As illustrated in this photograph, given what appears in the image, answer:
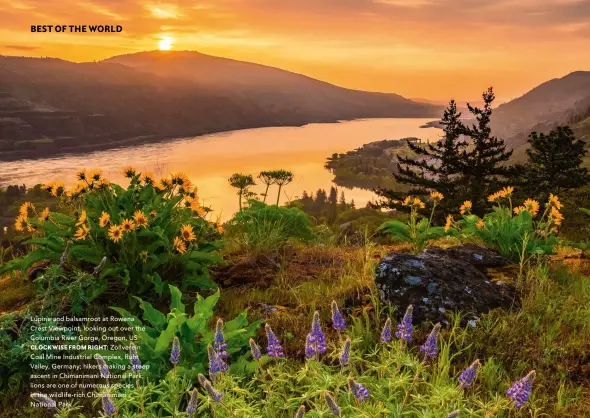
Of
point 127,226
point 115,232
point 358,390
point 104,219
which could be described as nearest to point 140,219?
point 127,226

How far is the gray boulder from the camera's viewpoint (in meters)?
4.30

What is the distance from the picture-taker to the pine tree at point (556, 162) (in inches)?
1337

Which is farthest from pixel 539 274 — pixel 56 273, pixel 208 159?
pixel 208 159

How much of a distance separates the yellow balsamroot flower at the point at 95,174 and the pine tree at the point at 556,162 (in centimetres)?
3387

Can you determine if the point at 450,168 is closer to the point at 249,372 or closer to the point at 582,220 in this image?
the point at 582,220

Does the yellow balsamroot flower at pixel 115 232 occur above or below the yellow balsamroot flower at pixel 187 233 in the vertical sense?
above

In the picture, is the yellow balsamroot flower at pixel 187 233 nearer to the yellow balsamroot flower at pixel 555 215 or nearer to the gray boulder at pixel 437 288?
the gray boulder at pixel 437 288

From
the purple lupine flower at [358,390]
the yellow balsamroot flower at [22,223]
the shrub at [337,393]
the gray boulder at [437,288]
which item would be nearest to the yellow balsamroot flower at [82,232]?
the yellow balsamroot flower at [22,223]

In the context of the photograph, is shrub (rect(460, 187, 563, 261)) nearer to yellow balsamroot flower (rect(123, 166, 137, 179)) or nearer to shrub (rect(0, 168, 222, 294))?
shrub (rect(0, 168, 222, 294))

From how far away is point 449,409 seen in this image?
2459mm

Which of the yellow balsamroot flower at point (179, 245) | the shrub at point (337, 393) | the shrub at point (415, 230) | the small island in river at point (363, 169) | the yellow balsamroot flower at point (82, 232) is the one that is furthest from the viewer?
the small island in river at point (363, 169)

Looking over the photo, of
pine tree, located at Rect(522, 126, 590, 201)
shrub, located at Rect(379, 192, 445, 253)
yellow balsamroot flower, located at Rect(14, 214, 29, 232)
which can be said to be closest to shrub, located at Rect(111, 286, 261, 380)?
yellow balsamroot flower, located at Rect(14, 214, 29, 232)

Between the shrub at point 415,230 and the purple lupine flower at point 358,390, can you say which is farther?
the shrub at point 415,230

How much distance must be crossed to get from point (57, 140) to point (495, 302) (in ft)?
729
